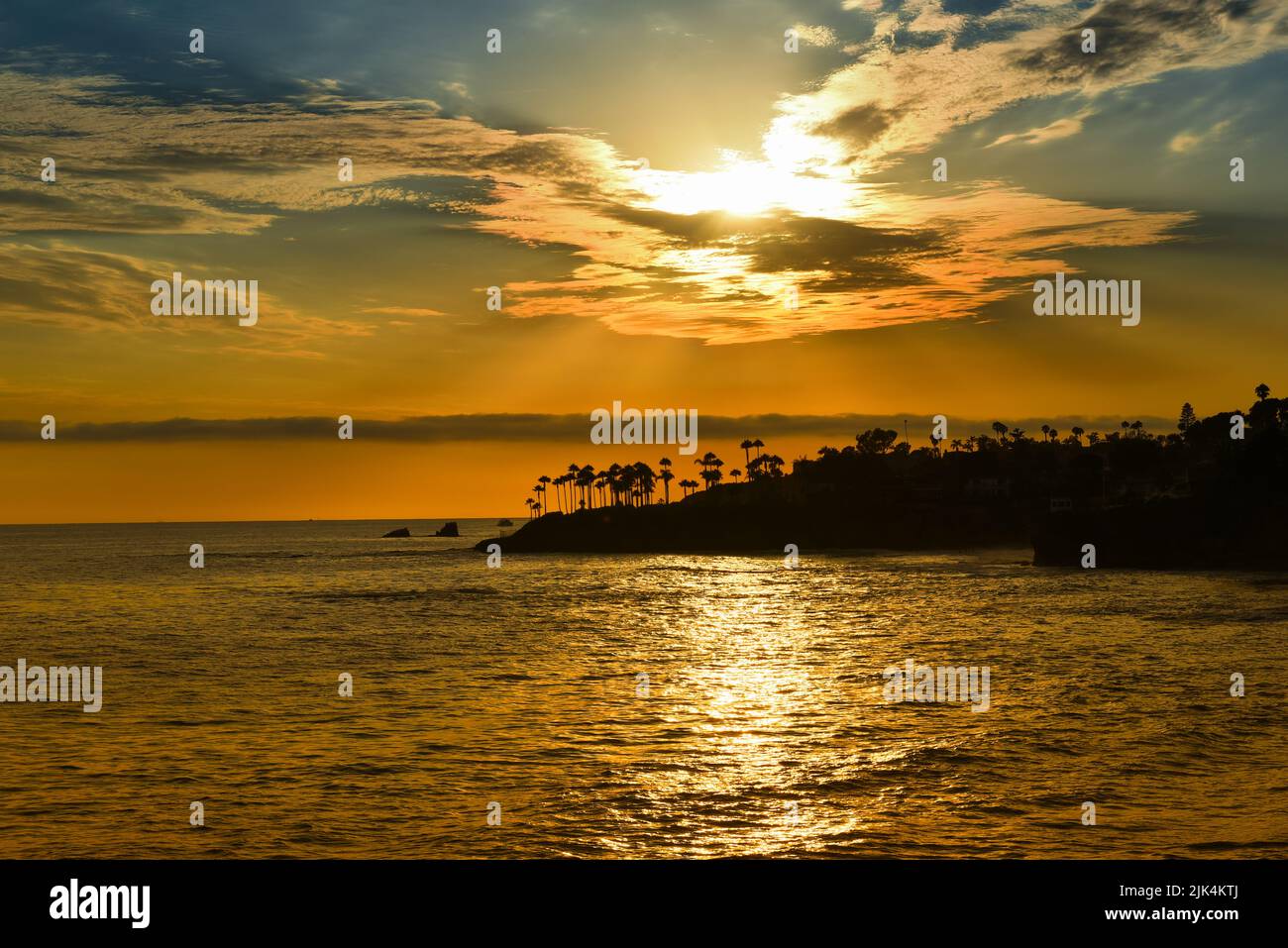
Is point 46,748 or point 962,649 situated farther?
point 962,649

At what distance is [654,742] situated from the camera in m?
28.0

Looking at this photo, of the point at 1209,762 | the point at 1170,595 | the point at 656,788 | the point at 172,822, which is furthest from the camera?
the point at 1170,595

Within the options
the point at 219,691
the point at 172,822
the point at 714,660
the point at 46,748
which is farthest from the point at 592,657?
the point at 172,822

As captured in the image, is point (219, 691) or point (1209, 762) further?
point (219, 691)

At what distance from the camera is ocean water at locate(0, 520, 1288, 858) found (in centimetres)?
1902

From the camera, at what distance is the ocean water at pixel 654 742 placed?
1902cm

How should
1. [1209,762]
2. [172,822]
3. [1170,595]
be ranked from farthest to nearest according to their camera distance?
[1170,595] < [1209,762] < [172,822]
